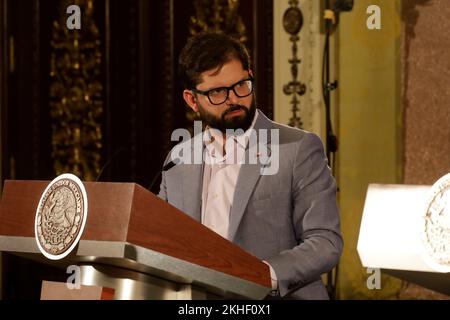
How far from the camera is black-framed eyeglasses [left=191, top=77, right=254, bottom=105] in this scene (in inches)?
88.4

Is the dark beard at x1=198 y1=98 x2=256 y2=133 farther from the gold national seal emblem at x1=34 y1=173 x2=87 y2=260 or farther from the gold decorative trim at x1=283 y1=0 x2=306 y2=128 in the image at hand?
the gold decorative trim at x1=283 y1=0 x2=306 y2=128

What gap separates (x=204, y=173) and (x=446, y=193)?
0.84 m

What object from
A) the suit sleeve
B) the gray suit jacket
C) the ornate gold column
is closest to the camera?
the suit sleeve

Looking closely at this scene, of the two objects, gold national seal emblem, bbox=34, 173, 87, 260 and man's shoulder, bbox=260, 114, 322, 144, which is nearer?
gold national seal emblem, bbox=34, 173, 87, 260

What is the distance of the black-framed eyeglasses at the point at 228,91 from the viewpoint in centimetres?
224

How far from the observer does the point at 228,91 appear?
2.26 metres

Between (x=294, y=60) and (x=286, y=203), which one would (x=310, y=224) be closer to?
(x=286, y=203)

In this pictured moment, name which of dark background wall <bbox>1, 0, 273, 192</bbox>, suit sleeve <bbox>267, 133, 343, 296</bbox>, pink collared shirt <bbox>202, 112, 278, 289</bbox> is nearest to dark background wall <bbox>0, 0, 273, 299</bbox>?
dark background wall <bbox>1, 0, 273, 192</bbox>

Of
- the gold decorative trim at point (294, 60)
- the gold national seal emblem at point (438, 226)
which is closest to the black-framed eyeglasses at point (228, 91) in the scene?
the gold national seal emblem at point (438, 226)

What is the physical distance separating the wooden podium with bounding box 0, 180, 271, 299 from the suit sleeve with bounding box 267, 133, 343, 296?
→ 136 millimetres

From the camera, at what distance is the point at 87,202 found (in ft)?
5.62

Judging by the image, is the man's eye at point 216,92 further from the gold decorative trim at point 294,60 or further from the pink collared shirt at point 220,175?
the gold decorative trim at point 294,60

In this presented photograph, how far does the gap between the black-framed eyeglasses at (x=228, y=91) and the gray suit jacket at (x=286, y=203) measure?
0.44ft

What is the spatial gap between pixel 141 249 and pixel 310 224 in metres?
0.69
